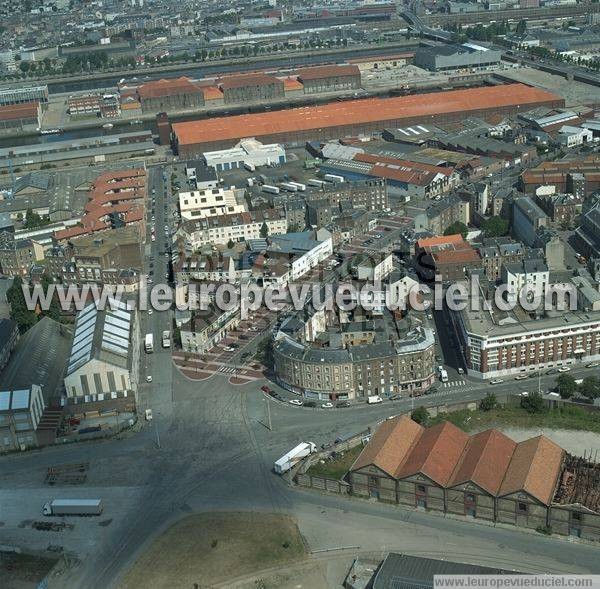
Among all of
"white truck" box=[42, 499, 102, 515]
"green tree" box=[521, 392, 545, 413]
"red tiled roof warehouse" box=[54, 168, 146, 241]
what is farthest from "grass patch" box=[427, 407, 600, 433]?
"red tiled roof warehouse" box=[54, 168, 146, 241]

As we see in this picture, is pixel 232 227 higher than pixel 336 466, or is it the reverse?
pixel 232 227

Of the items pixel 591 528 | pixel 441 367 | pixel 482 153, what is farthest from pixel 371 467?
pixel 482 153

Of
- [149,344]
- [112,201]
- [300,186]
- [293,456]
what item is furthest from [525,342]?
[112,201]

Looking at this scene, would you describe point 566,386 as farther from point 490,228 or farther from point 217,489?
point 490,228

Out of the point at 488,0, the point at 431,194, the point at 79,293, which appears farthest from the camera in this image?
the point at 488,0

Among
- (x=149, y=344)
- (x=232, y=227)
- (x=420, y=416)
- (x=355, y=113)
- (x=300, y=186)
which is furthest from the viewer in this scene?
(x=355, y=113)

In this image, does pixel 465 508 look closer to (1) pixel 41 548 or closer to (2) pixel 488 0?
(1) pixel 41 548
